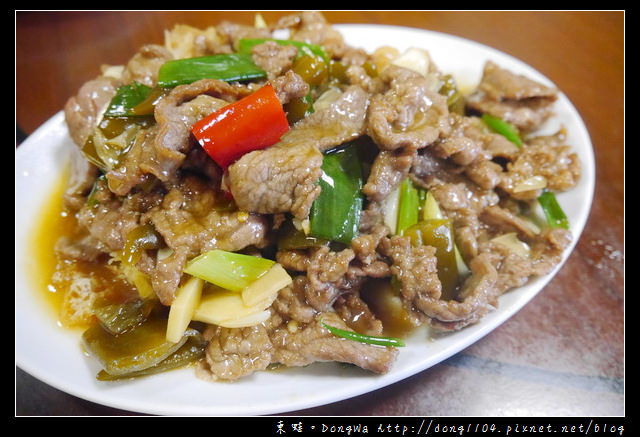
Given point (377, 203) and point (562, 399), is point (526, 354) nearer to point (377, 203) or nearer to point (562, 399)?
point (562, 399)

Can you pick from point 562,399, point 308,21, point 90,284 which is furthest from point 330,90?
point 562,399

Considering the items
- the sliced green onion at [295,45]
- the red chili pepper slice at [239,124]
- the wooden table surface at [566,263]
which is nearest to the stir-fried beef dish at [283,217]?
the red chili pepper slice at [239,124]

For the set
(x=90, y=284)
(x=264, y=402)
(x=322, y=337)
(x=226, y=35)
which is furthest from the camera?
(x=226, y=35)

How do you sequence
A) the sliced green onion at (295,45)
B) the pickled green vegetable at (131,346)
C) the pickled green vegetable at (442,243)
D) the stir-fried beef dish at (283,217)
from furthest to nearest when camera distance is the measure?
the sliced green onion at (295,45)
the pickled green vegetable at (442,243)
the stir-fried beef dish at (283,217)
the pickled green vegetable at (131,346)

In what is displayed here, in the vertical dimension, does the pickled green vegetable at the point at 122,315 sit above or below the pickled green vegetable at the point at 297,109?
below

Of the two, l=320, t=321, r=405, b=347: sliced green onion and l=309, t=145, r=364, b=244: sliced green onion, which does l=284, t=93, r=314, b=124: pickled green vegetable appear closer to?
l=309, t=145, r=364, b=244: sliced green onion

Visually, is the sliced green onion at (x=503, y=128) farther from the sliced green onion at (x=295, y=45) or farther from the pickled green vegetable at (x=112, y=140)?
the pickled green vegetable at (x=112, y=140)

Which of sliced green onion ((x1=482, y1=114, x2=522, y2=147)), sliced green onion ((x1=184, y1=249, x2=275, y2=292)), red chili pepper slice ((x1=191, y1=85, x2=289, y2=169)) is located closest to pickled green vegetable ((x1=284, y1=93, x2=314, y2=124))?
red chili pepper slice ((x1=191, y1=85, x2=289, y2=169))
